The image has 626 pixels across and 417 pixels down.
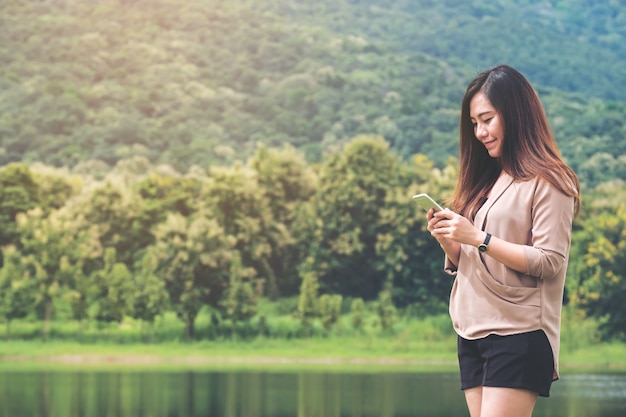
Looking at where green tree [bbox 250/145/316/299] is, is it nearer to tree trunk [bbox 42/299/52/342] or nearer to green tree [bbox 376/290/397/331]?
green tree [bbox 376/290/397/331]

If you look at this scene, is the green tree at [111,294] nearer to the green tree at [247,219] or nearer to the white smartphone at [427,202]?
the green tree at [247,219]

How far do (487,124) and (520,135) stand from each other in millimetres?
106

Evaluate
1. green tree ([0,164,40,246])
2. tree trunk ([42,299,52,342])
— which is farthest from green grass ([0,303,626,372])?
green tree ([0,164,40,246])

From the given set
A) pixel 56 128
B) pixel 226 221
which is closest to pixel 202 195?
pixel 226 221

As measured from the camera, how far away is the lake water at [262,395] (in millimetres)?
17406

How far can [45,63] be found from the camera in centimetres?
7644

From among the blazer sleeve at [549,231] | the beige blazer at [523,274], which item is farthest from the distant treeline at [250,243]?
the blazer sleeve at [549,231]

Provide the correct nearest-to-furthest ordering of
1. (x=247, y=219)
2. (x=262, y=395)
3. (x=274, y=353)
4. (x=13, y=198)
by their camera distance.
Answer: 1. (x=262, y=395)
2. (x=274, y=353)
3. (x=247, y=219)
4. (x=13, y=198)

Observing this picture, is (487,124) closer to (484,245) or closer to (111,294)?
(484,245)

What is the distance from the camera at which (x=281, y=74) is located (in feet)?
259

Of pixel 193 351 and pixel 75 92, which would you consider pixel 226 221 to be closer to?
pixel 193 351

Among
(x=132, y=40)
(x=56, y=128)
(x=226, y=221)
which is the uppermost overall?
(x=132, y=40)

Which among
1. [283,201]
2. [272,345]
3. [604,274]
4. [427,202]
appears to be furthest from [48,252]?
[427,202]

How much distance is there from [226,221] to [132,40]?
128 ft
